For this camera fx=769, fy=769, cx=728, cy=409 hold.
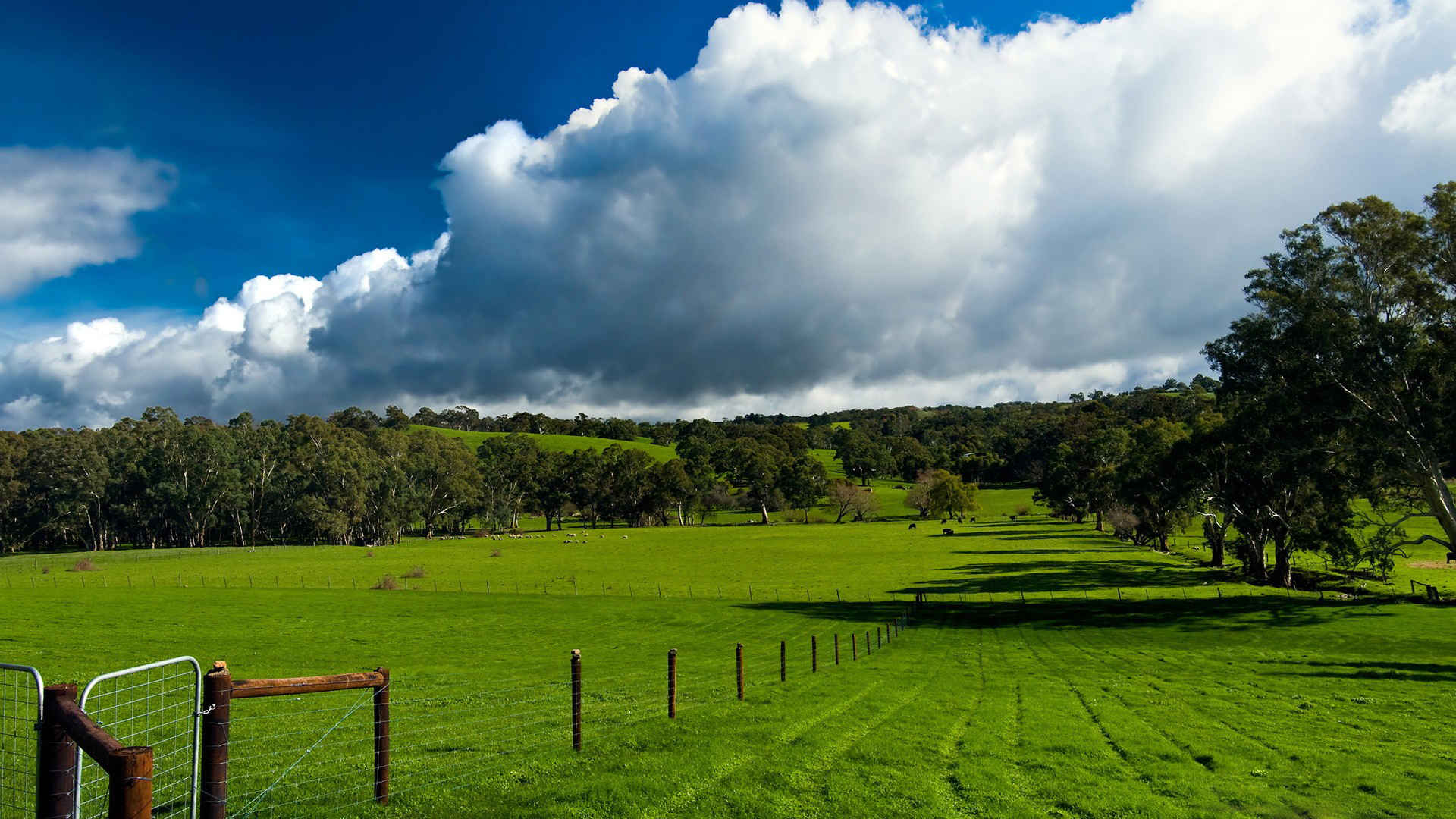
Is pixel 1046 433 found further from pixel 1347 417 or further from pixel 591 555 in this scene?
pixel 1347 417

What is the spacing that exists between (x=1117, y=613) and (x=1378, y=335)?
62.4 feet

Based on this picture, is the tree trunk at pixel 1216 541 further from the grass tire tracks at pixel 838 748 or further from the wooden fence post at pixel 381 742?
the wooden fence post at pixel 381 742

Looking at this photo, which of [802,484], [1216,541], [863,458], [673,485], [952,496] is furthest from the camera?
[863,458]

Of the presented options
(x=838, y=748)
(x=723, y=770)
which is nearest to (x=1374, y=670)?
(x=838, y=748)

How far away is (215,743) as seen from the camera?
21.2 feet

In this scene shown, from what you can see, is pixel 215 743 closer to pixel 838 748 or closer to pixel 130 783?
pixel 130 783

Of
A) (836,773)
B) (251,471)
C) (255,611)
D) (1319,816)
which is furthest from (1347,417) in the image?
(251,471)

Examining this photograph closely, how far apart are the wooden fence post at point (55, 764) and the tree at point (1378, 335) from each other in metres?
44.3

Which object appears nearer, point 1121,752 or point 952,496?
point 1121,752

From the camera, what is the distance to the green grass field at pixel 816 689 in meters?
9.34

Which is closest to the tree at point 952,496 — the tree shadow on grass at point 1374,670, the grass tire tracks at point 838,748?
the tree shadow on grass at point 1374,670

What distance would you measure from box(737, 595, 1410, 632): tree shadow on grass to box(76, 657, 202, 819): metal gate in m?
30.9

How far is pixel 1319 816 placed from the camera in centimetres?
898

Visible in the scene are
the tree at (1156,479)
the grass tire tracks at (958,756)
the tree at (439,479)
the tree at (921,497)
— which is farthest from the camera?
the tree at (921,497)
